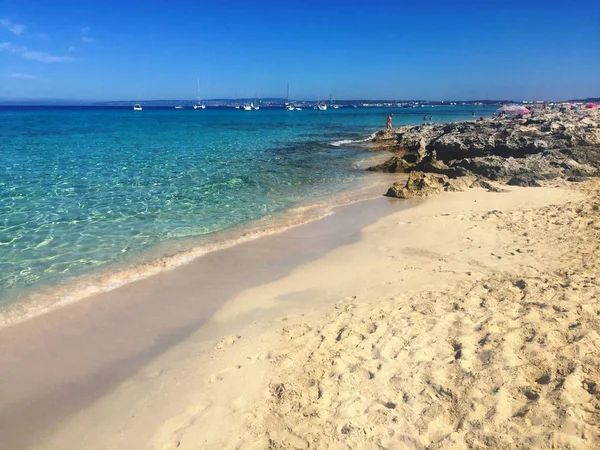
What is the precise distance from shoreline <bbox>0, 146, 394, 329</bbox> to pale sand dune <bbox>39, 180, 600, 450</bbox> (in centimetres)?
249

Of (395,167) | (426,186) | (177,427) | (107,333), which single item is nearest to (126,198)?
(107,333)

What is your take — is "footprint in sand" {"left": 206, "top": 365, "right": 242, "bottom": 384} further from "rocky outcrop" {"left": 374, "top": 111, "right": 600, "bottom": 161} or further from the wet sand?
"rocky outcrop" {"left": 374, "top": 111, "right": 600, "bottom": 161}

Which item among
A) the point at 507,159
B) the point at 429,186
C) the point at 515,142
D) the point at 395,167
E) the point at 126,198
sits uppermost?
the point at 515,142

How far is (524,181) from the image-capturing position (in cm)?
1486

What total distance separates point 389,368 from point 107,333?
4.18m

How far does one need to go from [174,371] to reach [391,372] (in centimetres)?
274

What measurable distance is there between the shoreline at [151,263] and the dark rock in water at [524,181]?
6.42 meters

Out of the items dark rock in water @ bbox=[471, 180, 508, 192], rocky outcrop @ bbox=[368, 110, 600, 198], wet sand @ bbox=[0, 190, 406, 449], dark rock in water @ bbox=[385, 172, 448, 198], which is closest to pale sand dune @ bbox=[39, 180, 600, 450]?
wet sand @ bbox=[0, 190, 406, 449]

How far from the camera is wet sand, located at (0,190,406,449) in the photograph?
4.52m

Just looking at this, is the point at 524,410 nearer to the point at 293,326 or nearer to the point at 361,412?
the point at 361,412

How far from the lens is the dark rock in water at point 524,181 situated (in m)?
14.6

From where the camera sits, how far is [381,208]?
1277 cm

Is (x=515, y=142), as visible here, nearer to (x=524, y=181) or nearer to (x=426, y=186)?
(x=524, y=181)

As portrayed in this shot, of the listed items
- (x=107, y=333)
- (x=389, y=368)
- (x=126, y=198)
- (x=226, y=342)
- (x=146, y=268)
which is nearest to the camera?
(x=389, y=368)
